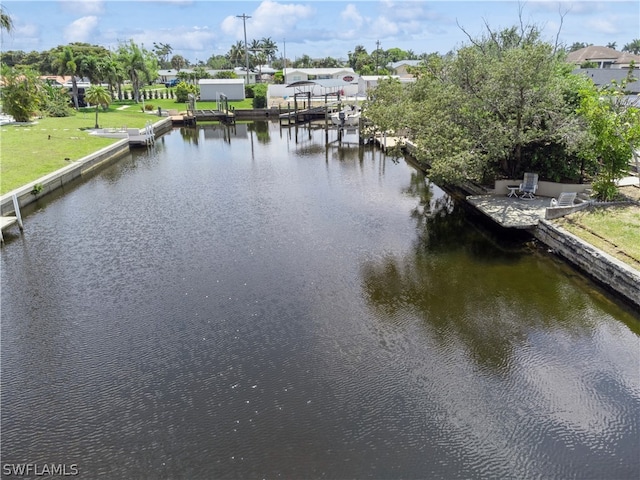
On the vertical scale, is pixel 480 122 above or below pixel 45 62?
below

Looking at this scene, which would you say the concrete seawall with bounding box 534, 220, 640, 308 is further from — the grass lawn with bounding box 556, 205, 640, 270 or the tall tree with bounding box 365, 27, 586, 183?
the tall tree with bounding box 365, 27, 586, 183

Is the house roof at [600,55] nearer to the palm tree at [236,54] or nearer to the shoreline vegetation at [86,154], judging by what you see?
the shoreline vegetation at [86,154]

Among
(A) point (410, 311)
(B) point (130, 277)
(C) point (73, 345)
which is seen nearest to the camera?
(C) point (73, 345)

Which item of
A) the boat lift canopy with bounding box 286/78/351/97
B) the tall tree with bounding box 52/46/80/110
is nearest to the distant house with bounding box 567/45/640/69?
the boat lift canopy with bounding box 286/78/351/97


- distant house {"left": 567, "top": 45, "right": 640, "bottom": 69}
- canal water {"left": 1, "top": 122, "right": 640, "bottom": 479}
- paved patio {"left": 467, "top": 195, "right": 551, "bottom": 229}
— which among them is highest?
distant house {"left": 567, "top": 45, "right": 640, "bottom": 69}

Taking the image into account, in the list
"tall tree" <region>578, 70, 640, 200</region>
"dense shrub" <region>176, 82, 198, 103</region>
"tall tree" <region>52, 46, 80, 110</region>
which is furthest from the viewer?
"dense shrub" <region>176, 82, 198, 103</region>

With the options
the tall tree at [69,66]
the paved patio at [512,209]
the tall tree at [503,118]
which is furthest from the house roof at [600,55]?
the tall tree at [69,66]

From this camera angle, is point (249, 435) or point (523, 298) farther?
point (523, 298)

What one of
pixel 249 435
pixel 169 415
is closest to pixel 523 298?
pixel 249 435

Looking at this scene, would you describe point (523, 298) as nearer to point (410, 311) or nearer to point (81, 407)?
point (410, 311)

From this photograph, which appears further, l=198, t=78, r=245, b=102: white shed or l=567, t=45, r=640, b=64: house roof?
l=567, t=45, r=640, b=64: house roof
